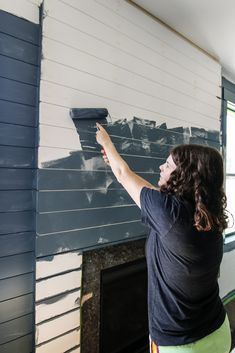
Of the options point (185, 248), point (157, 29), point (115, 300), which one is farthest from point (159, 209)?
point (157, 29)

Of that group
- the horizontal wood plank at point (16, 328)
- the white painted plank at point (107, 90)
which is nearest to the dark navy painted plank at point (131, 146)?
the white painted plank at point (107, 90)

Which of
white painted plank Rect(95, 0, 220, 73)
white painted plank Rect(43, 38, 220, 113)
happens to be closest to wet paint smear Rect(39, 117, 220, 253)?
white painted plank Rect(43, 38, 220, 113)

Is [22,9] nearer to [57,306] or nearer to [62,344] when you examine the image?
[57,306]

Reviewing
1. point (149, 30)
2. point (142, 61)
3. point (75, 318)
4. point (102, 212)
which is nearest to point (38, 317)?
point (75, 318)

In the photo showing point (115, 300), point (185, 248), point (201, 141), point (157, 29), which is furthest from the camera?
Answer: point (201, 141)

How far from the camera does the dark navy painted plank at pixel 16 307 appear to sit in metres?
1.18

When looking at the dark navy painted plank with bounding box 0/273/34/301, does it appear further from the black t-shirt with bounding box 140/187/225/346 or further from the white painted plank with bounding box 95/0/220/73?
the white painted plank with bounding box 95/0/220/73

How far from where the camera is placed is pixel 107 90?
5.14ft

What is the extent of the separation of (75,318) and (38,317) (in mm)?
242

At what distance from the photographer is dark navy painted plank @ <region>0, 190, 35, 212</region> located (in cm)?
118

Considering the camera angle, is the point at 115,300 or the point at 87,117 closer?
the point at 87,117

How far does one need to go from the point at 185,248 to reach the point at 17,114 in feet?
3.01

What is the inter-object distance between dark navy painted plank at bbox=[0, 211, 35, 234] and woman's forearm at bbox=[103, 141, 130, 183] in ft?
1.45

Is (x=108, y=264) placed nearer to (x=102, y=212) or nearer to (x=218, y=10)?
(x=102, y=212)
